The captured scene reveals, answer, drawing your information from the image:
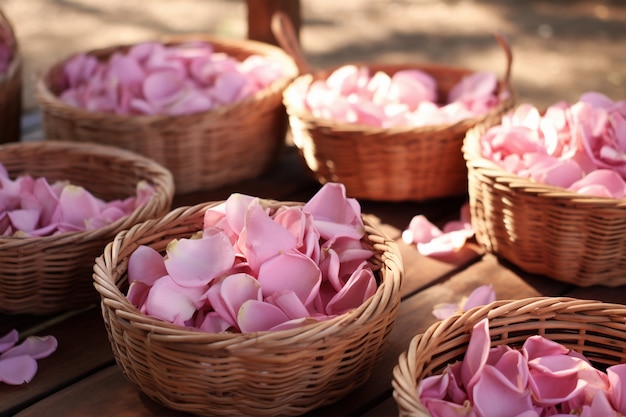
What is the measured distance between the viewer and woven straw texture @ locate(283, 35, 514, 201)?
1.62m

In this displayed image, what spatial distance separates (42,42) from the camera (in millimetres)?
4023

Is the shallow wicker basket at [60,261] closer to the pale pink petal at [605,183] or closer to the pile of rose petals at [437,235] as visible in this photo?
the pile of rose petals at [437,235]

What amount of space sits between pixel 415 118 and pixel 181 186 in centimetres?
50

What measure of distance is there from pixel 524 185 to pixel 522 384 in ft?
1.35

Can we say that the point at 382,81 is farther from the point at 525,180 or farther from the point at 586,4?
the point at 586,4

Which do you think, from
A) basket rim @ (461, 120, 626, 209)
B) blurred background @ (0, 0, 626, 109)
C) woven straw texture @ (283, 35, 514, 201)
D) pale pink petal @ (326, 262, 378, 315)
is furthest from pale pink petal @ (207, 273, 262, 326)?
blurred background @ (0, 0, 626, 109)

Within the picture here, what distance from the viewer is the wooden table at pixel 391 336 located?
1169 millimetres

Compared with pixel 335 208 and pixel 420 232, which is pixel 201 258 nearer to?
pixel 335 208

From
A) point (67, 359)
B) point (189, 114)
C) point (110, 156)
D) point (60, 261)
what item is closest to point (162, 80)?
point (189, 114)

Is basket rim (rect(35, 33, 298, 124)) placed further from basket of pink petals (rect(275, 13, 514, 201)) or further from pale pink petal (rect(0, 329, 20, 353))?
pale pink petal (rect(0, 329, 20, 353))

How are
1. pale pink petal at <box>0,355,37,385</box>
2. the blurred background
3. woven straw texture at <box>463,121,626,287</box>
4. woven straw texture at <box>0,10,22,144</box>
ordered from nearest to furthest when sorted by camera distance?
1. pale pink petal at <box>0,355,37,385</box>
2. woven straw texture at <box>463,121,626,287</box>
3. woven straw texture at <box>0,10,22,144</box>
4. the blurred background

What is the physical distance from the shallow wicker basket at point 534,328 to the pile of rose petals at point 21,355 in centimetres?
57

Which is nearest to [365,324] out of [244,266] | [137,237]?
[244,266]

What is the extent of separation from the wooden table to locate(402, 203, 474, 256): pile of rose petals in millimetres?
16
